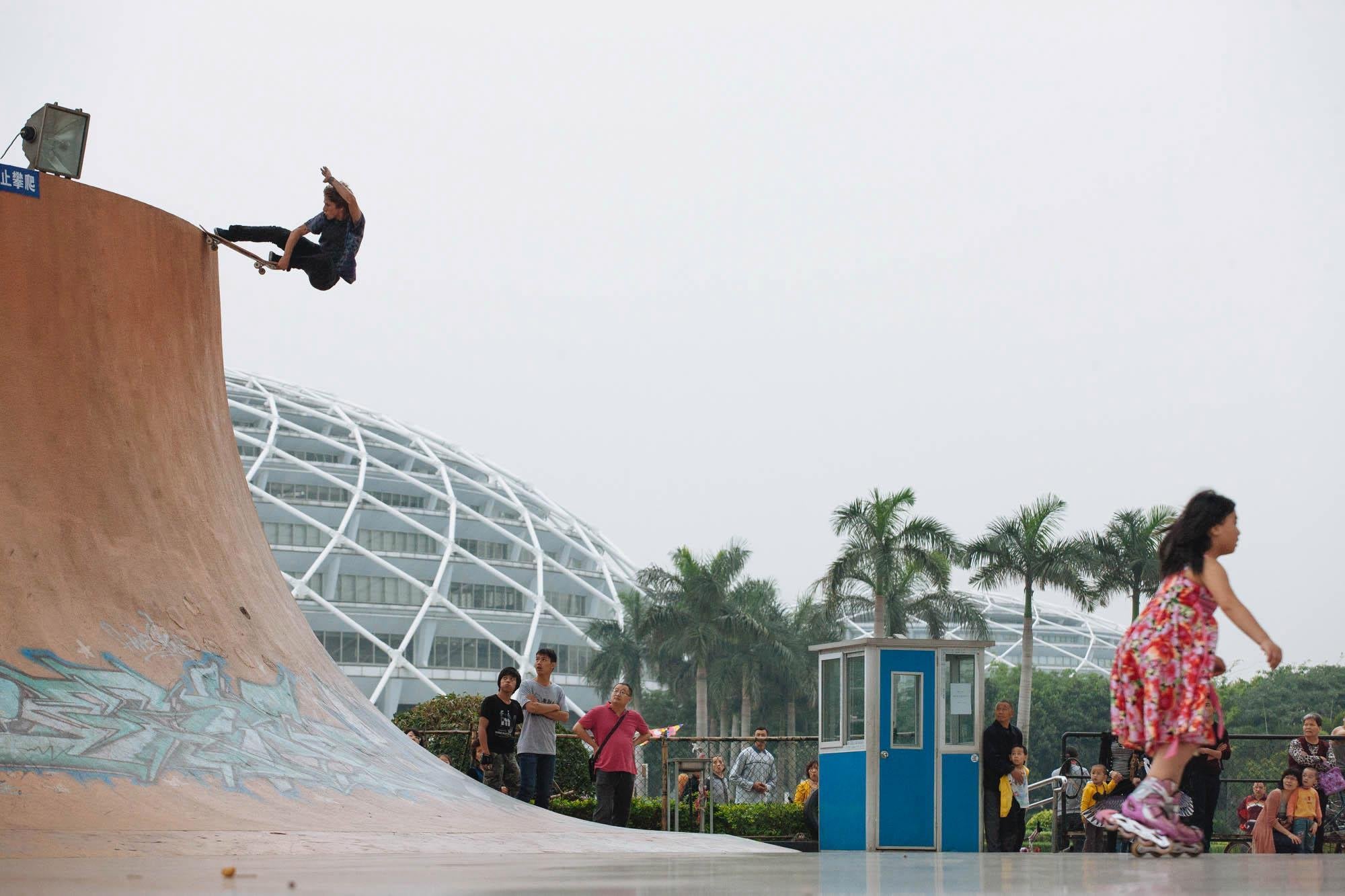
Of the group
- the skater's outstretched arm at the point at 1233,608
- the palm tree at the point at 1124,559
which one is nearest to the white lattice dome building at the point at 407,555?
the palm tree at the point at 1124,559

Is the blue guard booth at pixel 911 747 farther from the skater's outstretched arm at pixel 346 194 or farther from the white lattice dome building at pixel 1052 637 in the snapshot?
the white lattice dome building at pixel 1052 637

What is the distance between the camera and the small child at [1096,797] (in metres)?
13.6

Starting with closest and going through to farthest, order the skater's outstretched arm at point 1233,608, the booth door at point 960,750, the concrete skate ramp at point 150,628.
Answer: the skater's outstretched arm at point 1233,608 < the concrete skate ramp at point 150,628 < the booth door at point 960,750

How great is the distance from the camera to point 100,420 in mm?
9797

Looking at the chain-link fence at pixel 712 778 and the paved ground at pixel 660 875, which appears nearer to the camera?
the paved ground at pixel 660 875

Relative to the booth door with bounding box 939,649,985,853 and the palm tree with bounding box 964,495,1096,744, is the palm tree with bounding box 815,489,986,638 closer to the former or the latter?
the palm tree with bounding box 964,495,1096,744

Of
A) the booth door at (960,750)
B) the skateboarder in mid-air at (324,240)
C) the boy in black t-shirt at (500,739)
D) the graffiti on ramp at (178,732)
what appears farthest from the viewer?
the booth door at (960,750)

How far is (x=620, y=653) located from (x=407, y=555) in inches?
467

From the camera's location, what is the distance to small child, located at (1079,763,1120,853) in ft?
44.8

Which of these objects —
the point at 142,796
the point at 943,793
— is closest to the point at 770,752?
the point at 943,793

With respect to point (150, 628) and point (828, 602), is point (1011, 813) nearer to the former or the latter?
point (150, 628)

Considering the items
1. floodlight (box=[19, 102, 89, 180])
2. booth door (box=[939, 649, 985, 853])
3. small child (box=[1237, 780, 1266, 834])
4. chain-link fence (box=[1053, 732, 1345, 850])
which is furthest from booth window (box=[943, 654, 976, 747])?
floodlight (box=[19, 102, 89, 180])

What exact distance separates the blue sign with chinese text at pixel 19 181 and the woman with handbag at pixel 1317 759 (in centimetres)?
1100

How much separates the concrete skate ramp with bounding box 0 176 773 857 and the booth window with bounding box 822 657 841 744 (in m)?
5.43
